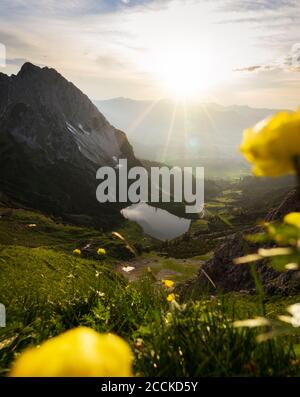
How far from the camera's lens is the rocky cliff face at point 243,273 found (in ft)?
126

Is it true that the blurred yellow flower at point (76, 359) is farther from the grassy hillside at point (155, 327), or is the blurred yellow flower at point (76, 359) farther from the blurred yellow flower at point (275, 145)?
the grassy hillside at point (155, 327)

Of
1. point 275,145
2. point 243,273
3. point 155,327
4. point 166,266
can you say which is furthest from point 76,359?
point 166,266

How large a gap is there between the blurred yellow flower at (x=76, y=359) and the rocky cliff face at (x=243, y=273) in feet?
114

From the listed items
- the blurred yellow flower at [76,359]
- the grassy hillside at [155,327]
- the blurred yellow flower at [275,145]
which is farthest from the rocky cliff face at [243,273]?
the blurred yellow flower at [76,359]

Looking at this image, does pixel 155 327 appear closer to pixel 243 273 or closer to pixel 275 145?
pixel 275 145

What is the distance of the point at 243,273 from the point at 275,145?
46.3 meters

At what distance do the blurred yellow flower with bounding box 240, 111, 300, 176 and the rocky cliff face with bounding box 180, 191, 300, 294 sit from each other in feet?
111

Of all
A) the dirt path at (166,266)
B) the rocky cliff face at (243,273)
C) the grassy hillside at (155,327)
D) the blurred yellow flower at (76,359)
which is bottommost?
the blurred yellow flower at (76,359)

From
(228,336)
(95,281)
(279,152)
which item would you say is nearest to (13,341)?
(95,281)

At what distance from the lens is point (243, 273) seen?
154 feet

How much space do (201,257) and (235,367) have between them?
473 ft

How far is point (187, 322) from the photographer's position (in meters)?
3.85

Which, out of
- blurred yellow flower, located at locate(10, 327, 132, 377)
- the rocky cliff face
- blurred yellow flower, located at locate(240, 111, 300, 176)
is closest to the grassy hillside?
blurred yellow flower, located at locate(240, 111, 300, 176)
